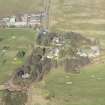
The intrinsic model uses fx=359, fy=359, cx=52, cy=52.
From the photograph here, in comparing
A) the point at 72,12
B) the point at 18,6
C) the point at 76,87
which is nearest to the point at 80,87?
the point at 76,87

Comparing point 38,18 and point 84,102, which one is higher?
point 38,18

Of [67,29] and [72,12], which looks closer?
[67,29]

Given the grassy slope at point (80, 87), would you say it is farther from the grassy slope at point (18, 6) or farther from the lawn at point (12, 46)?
the grassy slope at point (18, 6)

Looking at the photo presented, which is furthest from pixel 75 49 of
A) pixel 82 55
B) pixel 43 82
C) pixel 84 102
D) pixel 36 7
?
pixel 36 7

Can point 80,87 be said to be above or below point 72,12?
below

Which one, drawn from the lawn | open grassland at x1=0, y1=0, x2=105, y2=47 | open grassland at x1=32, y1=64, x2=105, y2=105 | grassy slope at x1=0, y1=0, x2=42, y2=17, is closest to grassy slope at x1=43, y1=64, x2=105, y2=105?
open grassland at x1=32, y1=64, x2=105, y2=105

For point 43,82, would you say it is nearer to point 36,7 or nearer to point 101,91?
point 101,91

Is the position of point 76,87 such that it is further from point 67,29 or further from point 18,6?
point 18,6

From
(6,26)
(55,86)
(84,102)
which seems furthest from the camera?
(6,26)
